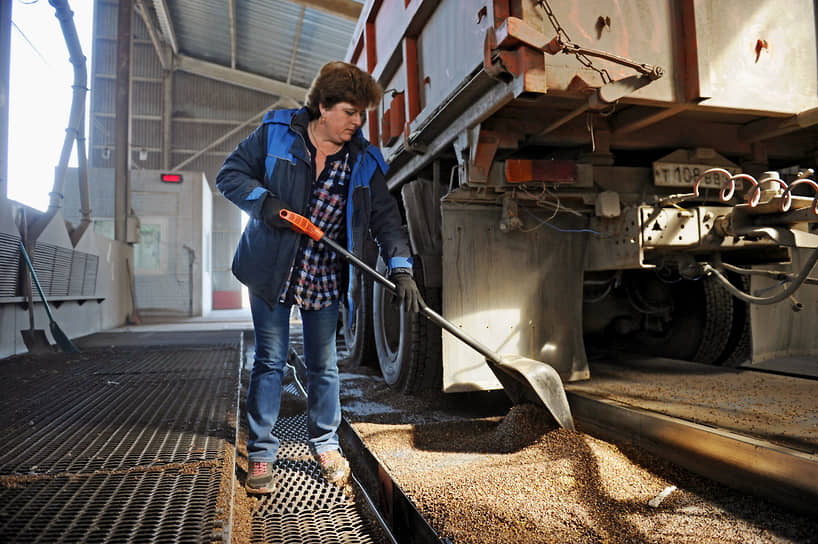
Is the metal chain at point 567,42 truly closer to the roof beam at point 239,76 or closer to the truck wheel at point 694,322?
the truck wheel at point 694,322

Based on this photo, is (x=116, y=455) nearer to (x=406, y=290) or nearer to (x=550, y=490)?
(x=406, y=290)

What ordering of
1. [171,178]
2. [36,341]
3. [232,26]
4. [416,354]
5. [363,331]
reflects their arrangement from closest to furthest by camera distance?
[416,354], [363,331], [36,341], [171,178], [232,26]

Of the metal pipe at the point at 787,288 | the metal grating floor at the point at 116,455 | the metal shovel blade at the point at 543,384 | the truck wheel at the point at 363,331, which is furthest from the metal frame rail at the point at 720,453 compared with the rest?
the truck wheel at the point at 363,331

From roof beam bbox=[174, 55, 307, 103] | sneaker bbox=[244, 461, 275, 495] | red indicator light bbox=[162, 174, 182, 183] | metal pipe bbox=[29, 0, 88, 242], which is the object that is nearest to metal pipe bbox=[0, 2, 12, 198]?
metal pipe bbox=[29, 0, 88, 242]

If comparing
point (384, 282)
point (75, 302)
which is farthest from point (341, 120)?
point (75, 302)

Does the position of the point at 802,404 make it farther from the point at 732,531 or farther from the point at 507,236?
the point at 507,236

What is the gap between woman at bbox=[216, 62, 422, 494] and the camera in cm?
208

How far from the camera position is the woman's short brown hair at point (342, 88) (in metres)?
2.08

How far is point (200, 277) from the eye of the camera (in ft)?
42.6

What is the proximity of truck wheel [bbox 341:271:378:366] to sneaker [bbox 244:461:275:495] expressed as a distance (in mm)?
2504

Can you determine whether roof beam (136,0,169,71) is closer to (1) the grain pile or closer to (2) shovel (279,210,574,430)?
(2) shovel (279,210,574,430)

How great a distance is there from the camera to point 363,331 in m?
4.80

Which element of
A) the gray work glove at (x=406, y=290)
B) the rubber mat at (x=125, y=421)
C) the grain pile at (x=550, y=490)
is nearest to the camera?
the grain pile at (x=550, y=490)

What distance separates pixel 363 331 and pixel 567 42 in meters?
3.27
